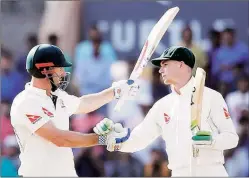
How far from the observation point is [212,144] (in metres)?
7.41

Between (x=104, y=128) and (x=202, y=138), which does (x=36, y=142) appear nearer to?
(x=104, y=128)

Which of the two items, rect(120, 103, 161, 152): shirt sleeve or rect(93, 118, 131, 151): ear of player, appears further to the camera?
rect(120, 103, 161, 152): shirt sleeve

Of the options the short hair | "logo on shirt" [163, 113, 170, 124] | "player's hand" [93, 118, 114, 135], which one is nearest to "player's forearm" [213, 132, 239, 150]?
"logo on shirt" [163, 113, 170, 124]

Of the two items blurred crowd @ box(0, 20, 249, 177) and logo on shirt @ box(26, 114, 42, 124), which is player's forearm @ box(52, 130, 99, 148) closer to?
logo on shirt @ box(26, 114, 42, 124)

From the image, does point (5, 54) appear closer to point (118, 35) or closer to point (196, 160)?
point (118, 35)

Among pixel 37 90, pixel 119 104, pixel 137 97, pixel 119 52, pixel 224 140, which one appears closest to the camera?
pixel 37 90

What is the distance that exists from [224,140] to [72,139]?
1314 mm

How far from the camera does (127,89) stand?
26.1ft

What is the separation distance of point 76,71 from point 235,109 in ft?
7.81

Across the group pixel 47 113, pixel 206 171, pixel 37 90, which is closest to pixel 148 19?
pixel 206 171

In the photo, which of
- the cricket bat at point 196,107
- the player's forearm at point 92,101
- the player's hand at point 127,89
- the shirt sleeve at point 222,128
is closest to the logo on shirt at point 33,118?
the player's forearm at point 92,101

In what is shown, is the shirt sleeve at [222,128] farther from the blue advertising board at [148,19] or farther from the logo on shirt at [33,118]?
the blue advertising board at [148,19]

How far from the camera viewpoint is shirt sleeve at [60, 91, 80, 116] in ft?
24.8

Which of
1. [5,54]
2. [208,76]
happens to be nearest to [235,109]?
[208,76]
